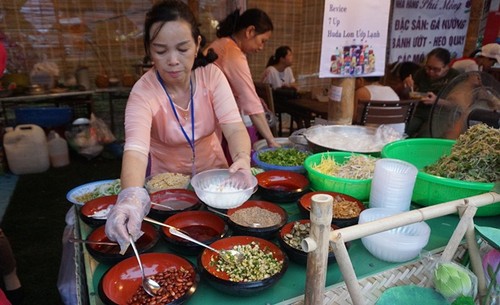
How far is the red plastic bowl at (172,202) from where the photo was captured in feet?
5.06

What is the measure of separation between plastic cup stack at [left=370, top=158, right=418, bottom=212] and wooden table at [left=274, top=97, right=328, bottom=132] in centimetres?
312

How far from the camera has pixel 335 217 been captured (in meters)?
1.45

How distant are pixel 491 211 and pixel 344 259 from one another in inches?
41.7

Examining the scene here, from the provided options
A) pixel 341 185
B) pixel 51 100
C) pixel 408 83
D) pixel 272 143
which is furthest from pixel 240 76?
pixel 51 100

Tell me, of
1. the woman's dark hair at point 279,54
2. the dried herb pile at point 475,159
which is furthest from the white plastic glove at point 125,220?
the woman's dark hair at point 279,54

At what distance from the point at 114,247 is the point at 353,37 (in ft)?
6.45

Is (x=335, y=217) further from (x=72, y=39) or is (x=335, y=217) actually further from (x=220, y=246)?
(x=72, y=39)

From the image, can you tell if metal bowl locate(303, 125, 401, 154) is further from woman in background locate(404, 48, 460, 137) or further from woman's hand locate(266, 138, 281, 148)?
woman in background locate(404, 48, 460, 137)

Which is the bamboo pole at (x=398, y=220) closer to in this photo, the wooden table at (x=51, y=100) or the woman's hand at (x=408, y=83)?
the woman's hand at (x=408, y=83)

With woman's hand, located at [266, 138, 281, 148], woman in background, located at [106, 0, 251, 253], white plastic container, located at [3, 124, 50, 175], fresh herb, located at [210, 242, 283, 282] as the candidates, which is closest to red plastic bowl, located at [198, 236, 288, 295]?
fresh herb, located at [210, 242, 283, 282]

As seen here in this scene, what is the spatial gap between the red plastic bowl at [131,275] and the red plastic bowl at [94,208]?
1.13ft

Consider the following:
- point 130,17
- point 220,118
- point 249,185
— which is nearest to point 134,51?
point 130,17

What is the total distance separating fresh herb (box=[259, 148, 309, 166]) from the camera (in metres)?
2.15

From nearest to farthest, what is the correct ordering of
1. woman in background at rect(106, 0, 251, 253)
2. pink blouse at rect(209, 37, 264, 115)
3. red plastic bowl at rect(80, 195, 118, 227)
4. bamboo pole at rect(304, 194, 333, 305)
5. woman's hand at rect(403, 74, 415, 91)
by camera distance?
bamboo pole at rect(304, 194, 333, 305) < red plastic bowl at rect(80, 195, 118, 227) < woman in background at rect(106, 0, 251, 253) < pink blouse at rect(209, 37, 264, 115) < woman's hand at rect(403, 74, 415, 91)
